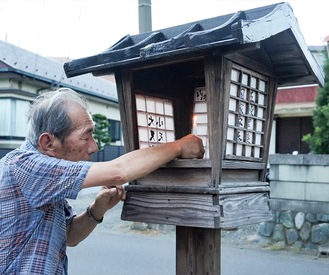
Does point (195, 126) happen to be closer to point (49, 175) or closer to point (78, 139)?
point (78, 139)

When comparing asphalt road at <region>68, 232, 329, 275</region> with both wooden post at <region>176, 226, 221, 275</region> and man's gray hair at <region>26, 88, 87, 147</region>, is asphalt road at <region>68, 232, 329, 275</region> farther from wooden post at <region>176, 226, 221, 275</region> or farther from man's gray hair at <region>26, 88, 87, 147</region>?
man's gray hair at <region>26, 88, 87, 147</region>

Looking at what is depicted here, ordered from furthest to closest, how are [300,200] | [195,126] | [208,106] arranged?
1. [300,200]
2. [195,126]
3. [208,106]

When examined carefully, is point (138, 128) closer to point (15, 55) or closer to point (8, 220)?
point (8, 220)

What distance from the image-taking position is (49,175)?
143cm

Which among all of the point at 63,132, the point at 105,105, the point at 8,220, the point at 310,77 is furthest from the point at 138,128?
the point at 105,105

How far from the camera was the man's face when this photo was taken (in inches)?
61.5

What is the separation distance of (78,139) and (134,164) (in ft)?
0.81

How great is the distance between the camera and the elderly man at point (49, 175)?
4.74 feet

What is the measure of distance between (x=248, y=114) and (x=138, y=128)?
1.68 feet

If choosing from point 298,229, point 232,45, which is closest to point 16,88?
point 298,229

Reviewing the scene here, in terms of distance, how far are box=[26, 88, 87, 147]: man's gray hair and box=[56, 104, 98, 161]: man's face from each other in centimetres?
2

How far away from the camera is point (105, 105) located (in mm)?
15172

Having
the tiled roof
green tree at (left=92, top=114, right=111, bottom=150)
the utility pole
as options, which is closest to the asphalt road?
the utility pole

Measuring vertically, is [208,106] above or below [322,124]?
below
